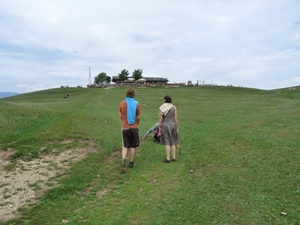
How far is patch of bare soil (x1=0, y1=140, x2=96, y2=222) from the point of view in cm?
729

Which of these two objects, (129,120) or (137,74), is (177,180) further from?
(137,74)

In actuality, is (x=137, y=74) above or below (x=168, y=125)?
above

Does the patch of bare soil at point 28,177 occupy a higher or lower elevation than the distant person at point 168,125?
lower

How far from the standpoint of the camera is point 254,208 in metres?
6.82

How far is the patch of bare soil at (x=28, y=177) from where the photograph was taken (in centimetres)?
729

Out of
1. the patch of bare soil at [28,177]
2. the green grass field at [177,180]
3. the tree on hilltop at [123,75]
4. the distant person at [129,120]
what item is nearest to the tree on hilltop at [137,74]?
the tree on hilltop at [123,75]

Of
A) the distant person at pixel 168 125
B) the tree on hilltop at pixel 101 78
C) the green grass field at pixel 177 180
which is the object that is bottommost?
the green grass field at pixel 177 180

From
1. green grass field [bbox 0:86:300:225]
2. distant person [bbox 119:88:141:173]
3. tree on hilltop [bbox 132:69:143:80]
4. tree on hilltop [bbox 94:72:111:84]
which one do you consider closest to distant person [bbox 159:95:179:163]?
green grass field [bbox 0:86:300:225]

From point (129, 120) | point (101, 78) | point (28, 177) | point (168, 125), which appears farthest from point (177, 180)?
point (101, 78)

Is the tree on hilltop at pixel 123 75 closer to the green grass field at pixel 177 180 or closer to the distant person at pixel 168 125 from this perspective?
the green grass field at pixel 177 180

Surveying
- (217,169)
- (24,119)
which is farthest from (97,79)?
(217,169)

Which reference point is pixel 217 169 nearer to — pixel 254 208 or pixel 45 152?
pixel 254 208

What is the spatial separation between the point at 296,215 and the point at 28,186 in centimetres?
707

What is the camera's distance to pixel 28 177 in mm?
9023
